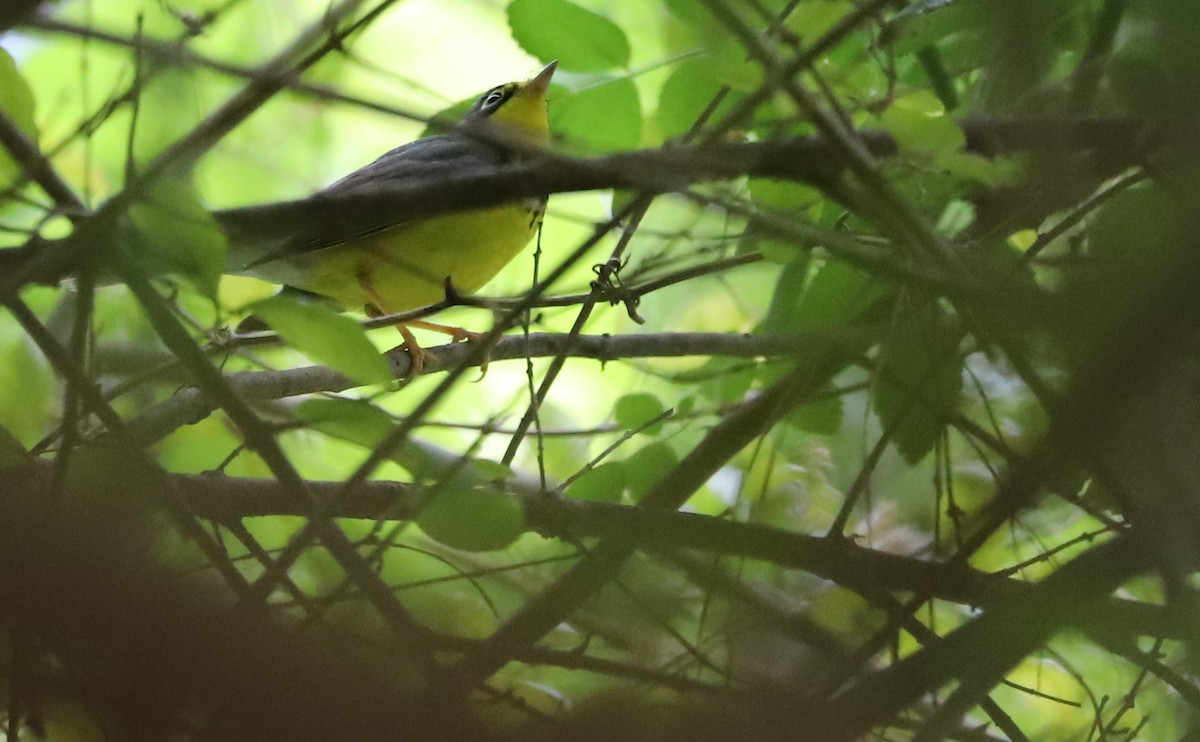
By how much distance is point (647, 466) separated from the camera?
1.20m

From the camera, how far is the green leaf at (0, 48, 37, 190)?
111 cm

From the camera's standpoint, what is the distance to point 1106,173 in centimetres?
92

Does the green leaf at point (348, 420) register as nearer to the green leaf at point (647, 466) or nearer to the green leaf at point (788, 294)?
the green leaf at point (647, 466)

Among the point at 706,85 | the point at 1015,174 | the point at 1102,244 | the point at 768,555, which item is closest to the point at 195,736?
the point at 768,555

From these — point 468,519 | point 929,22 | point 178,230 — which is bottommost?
point 468,519

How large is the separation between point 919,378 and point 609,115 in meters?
0.70

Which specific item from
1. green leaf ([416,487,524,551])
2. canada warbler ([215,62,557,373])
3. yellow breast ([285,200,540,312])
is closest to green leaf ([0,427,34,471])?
green leaf ([416,487,524,551])

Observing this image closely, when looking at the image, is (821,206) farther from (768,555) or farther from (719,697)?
(719,697)

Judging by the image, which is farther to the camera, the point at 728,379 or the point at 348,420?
the point at 728,379

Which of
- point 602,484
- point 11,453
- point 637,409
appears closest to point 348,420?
point 11,453

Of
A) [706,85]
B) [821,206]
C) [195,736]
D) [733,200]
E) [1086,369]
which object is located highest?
[706,85]

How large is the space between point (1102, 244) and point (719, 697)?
15.9 inches

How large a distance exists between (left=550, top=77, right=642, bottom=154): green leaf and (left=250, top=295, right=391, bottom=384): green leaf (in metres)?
0.74

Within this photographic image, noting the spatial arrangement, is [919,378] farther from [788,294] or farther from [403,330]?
[403,330]
